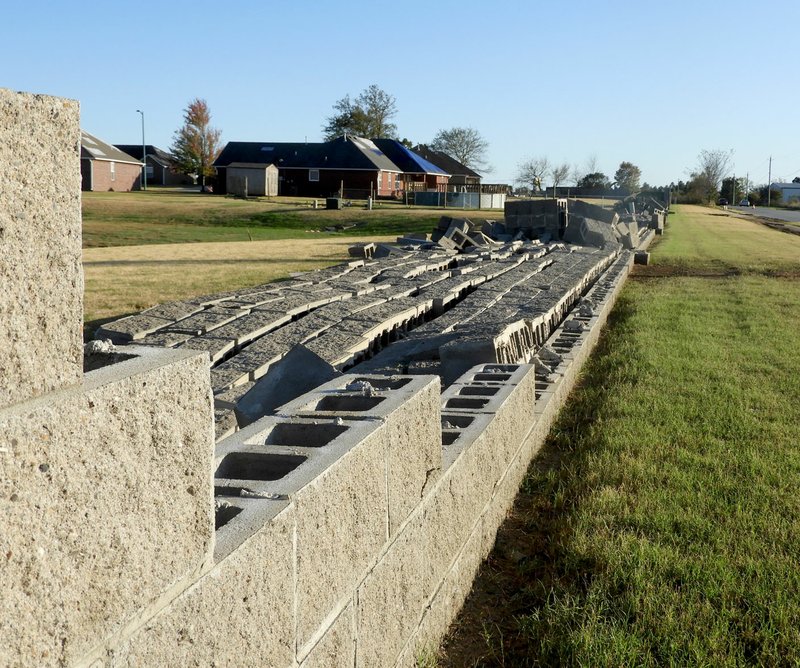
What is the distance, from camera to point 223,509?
2525mm

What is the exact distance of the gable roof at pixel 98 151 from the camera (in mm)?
61353

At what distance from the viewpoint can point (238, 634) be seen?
2215 millimetres

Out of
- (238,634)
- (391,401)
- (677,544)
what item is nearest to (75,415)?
(238,634)

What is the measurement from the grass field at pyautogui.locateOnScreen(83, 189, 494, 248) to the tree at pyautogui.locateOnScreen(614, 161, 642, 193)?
59683 millimetres

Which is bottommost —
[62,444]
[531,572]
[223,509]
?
[531,572]

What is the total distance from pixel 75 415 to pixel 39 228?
35 centimetres

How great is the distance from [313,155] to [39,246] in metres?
66.5

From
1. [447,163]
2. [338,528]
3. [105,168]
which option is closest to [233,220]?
[105,168]

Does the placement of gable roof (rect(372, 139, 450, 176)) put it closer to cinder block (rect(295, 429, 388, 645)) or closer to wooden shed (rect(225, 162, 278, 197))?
wooden shed (rect(225, 162, 278, 197))

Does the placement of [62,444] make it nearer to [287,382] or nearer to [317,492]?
[317,492]

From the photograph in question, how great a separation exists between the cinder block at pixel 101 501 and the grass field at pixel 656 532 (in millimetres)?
2017

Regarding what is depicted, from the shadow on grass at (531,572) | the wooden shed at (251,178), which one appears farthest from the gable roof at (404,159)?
the shadow on grass at (531,572)

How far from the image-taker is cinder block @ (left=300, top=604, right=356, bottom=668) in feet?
8.69

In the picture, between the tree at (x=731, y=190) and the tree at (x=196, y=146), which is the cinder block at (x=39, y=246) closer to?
the tree at (x=196, y=146)
